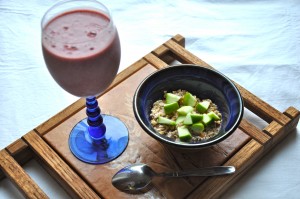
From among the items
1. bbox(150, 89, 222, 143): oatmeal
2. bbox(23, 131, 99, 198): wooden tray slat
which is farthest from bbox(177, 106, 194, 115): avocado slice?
bbox(23, 131, 99, 198): wooden tray slat

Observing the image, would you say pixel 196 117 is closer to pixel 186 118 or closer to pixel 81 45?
pixel 186 118

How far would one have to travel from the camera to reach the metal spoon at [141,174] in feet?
2.47

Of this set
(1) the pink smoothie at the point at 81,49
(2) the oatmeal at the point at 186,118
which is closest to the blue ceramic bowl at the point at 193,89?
(2) the oatmeal at the point at 186,118

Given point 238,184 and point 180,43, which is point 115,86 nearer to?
point 180,43

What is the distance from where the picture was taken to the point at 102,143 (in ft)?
2.78

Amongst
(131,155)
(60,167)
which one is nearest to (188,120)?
(131,155)

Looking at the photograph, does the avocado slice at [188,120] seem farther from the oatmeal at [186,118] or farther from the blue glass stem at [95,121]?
the blue glass stem at [95,121]

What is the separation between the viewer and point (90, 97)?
0.77 m

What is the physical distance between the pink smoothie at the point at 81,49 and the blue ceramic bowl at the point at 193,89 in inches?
4.9

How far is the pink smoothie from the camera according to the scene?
65cm

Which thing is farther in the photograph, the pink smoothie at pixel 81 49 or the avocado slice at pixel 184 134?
the avocado slice at pixel 184 134

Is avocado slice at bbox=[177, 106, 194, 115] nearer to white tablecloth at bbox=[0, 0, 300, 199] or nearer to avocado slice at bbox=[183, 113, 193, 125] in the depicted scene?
avocado slice at bbox=[183, 113, 193, 125]

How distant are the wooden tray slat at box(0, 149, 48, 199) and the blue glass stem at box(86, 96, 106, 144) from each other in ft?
0.47

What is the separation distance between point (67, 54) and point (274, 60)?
55 centimetres
